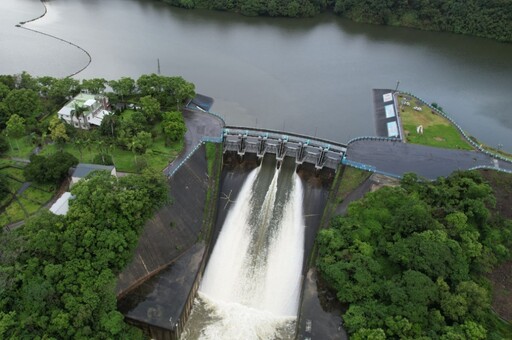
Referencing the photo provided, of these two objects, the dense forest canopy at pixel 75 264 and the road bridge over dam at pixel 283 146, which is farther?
the road bridge over dam at pixel 283 146

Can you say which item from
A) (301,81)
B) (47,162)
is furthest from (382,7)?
(47,162)

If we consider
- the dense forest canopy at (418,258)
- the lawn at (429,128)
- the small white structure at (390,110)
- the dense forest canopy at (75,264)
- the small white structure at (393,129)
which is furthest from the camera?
the small white structure at (390,110)

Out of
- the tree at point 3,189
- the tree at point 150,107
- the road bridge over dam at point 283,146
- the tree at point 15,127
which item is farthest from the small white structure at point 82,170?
the road bridge over dam at point 283,146

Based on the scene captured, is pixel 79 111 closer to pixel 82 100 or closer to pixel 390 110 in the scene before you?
pixel 82 100

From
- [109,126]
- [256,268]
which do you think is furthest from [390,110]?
[109,126]

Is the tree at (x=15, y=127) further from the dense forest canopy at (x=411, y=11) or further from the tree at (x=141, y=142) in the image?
the dense forest canopy at (x=411, y=11)

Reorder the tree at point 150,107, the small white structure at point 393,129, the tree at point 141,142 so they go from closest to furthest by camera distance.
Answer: the tree at point 141,142 < the tree at point 150,107 < the small white structure at point 393,129
